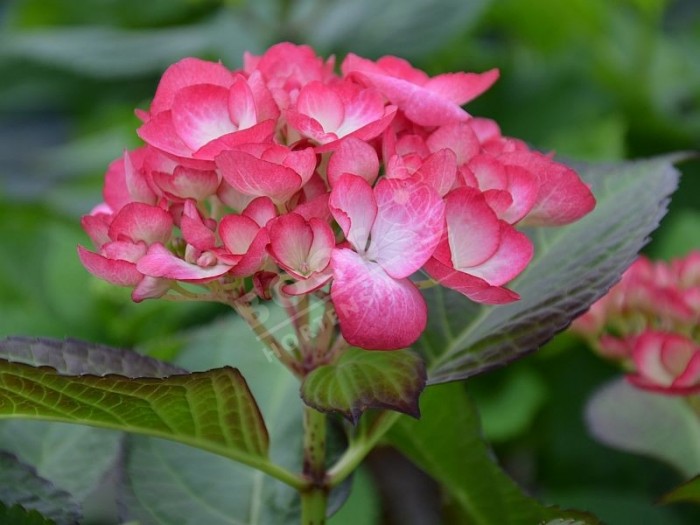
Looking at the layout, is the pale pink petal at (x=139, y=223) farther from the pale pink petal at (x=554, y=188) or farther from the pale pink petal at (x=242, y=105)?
the pale pink petal at (x=554, y=188)

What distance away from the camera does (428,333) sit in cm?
53

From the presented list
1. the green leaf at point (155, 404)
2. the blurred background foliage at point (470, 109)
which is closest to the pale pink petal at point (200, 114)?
the green leaf at point (155, 404)

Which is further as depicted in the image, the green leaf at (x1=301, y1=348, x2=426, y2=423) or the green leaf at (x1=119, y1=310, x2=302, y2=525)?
the green leaf at (x1=119, y1=310, x2=302, y2=525)

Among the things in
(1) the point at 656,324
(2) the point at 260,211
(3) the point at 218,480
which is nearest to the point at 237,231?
(2) the point at 260,211

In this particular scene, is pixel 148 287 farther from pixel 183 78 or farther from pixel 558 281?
pixel 558 281

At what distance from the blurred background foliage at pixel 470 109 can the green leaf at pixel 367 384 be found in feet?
0.80

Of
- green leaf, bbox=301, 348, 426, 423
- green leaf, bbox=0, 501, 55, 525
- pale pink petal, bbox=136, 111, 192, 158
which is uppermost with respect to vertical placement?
pale pink petal, bbox=136, 111, 192, 158

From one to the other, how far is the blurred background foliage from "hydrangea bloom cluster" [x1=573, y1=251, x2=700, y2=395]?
15cm

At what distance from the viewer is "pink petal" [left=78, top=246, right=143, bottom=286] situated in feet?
1.26

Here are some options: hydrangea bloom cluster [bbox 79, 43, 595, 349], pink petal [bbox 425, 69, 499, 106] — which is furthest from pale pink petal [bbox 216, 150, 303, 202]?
pink petal [bbox 425, 69, 499, 106]

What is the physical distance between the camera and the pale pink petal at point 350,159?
39cm

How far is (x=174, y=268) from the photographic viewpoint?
1.25ft

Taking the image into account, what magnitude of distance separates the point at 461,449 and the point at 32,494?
0.75 feet

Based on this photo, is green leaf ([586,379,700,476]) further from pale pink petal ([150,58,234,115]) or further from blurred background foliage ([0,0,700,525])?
pale pink petal ([150,58,234,115])
